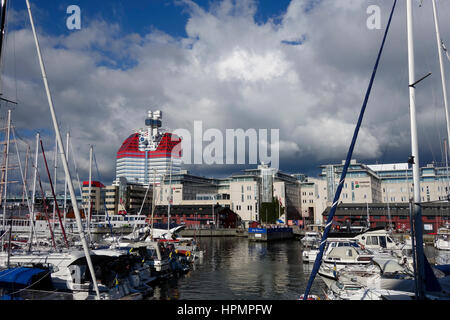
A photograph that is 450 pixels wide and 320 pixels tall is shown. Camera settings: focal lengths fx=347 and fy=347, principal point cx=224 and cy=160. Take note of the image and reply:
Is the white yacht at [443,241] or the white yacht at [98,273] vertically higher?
the white yacht at [98,273]

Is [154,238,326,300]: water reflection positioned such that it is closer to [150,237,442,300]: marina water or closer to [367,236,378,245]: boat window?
[150,237,442,300]: marina water

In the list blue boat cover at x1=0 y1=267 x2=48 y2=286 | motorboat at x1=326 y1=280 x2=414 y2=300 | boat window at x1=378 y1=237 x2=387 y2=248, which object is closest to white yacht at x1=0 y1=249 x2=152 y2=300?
blue boat cover at x1=0 y1=267 x2=48 y2=286

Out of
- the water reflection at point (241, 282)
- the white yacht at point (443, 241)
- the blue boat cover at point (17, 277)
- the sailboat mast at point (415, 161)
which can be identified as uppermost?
the sailboat mast at point (415, 161)

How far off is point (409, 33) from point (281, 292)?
2248 centimetres

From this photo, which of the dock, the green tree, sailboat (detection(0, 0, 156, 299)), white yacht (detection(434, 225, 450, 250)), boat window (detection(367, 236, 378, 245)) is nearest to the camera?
sailboat (detection(0, 0, 156, 299))

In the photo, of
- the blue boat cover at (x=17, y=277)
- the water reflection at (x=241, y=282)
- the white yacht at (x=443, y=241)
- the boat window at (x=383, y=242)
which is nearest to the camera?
the blue boat cover at (x=17, y=277)

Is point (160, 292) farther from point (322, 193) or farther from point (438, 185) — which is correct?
point (438, 185)

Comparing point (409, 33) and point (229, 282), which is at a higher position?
point (409, 33)

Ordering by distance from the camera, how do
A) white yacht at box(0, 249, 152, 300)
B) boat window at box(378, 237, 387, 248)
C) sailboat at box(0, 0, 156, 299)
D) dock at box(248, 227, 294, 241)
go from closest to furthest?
sailboat at box(0, 0, 156, 299) < white yacht at box(0, 249, 152, 300) < boat window at box(378, 237, 387, 248) < dock at box(248, 227, 294, 241)

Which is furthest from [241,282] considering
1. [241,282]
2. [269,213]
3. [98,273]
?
[269,213]

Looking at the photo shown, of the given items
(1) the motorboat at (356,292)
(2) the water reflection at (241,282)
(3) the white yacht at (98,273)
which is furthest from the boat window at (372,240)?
(3) the white yacht at (98,273)

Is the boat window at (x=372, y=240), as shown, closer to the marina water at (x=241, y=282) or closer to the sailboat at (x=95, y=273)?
the marina water at (x=241, y=282)
